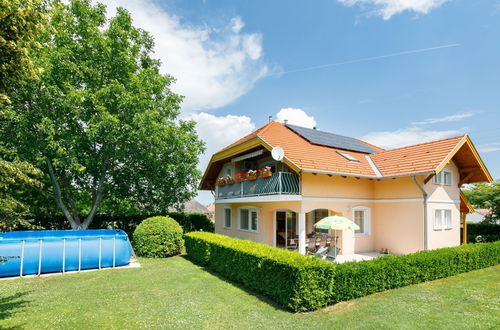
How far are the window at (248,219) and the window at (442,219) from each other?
10.0m

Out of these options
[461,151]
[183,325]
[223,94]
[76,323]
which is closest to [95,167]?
[223,94]

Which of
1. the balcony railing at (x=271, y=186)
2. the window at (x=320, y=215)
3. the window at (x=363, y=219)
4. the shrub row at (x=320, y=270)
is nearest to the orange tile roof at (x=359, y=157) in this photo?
the balcony railing at (x=271, y=186)

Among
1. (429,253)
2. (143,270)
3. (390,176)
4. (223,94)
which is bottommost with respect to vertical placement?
(143,270)

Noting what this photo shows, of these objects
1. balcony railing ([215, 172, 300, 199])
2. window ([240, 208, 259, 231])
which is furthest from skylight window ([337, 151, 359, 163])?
window ([240, 208, 259, 231])

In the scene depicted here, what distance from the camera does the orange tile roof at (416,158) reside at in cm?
1447

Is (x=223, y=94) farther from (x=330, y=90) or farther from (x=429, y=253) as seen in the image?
(x=429, y=253)

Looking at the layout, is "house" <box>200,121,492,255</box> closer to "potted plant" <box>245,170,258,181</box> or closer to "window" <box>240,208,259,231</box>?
"window" <box>240,208,259,231</box>

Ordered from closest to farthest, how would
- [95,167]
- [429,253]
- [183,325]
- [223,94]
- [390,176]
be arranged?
[183,325] → [429,253] → [390,176] → [223,94] → [95,167]

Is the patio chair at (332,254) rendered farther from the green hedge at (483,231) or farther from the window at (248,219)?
the green hedge at (483,231)

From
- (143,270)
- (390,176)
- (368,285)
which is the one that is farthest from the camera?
(390,176)

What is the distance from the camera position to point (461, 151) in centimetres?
1658

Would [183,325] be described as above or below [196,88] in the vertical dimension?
below

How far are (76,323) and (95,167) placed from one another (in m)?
14.3

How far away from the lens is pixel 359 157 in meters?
18.0
